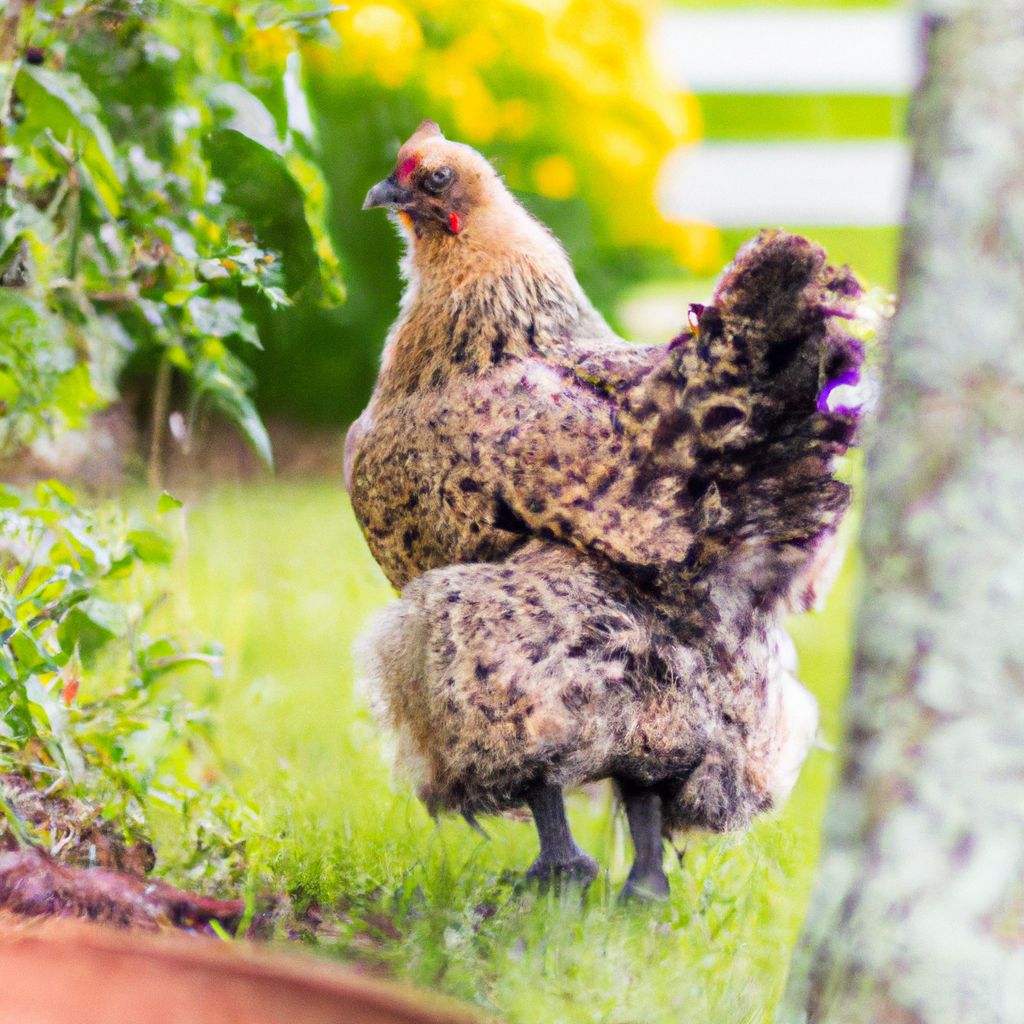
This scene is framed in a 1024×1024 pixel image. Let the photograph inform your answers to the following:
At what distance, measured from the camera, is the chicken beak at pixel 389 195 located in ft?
9.59

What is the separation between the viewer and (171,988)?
1382mm

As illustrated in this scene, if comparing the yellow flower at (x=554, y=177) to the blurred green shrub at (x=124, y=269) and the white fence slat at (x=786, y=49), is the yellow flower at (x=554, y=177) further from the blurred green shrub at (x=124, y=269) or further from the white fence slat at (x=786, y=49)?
the white fence slat at (x=786, y=49)

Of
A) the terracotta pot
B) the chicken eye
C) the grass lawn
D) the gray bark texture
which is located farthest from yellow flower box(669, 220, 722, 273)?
the terracotta pot

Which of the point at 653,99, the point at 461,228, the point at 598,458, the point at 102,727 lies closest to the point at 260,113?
the point at 461,228

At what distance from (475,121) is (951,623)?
177 inches

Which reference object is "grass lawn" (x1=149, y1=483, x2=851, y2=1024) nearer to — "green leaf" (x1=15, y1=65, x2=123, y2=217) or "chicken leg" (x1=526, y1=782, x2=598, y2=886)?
"chicken leg" (x1=526, y1=782, x2=598, y2=886)

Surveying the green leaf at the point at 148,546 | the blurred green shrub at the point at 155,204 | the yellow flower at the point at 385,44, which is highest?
the yellow flower at the point at 385,44

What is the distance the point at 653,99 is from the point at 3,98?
15.1 ft

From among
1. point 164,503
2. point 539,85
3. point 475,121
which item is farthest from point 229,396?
point 539,85

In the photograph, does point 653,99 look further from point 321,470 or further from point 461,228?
point 461,228

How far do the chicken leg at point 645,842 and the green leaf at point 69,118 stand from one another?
1.58 meters

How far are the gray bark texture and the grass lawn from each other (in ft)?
1.64

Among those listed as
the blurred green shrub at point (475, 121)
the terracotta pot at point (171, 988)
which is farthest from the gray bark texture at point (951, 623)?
the blurred green shrub at point (475, 121)

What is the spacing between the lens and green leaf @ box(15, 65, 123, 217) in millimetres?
2508
